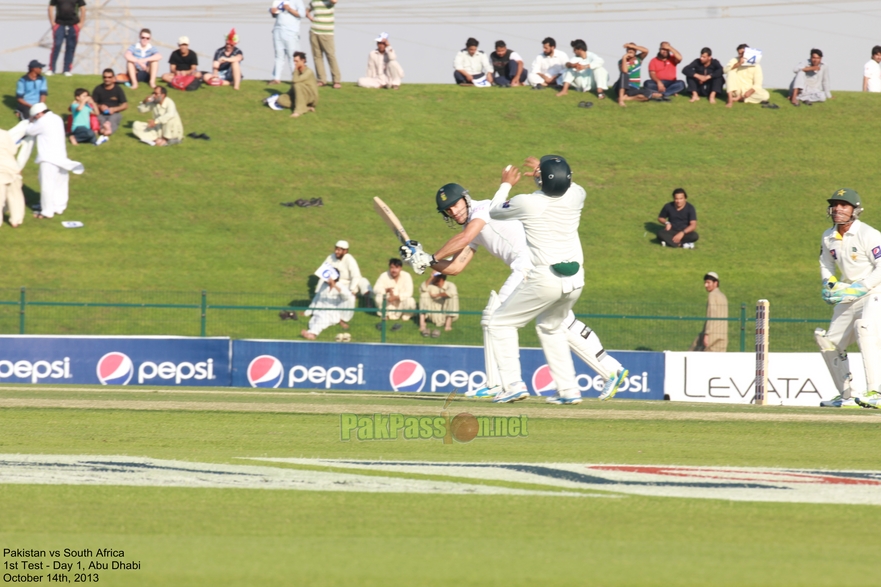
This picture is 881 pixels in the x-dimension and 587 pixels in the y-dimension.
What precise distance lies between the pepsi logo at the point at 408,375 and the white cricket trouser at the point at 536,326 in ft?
32.2

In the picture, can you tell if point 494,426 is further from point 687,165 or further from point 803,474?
point 687,165

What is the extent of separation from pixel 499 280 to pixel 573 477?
20.4m

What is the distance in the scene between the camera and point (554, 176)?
10258 millimetres

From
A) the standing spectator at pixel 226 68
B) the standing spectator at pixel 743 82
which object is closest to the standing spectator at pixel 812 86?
the standing spectator at pixel 743 82

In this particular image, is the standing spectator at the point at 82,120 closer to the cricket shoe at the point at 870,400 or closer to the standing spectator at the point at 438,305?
the standing spectator at the point at 438,305

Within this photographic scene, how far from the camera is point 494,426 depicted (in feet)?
30.3

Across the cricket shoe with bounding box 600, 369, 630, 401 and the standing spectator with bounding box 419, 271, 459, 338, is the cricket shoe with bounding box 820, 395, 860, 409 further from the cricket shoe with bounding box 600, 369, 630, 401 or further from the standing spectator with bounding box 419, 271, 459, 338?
the standing spectator with bounding box 419, 271, 459, 338

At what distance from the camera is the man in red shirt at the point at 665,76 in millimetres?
33469

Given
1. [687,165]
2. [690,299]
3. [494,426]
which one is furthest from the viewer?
[687,165]

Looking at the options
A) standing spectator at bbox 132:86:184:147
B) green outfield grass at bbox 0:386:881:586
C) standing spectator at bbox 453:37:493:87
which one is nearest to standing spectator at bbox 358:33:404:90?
standing spectator at bbox 453:37:493:87

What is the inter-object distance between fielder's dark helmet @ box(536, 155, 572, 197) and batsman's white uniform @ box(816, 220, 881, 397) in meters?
3.62

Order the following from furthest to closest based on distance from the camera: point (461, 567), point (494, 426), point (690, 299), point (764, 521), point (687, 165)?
point (687, 165)
point (690, 299)
point (494, 426)
point (764, 521)
point (461, 567)

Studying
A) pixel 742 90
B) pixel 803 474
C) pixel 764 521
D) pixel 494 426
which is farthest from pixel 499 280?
pixel 764 521

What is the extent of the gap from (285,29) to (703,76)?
12772 mm
